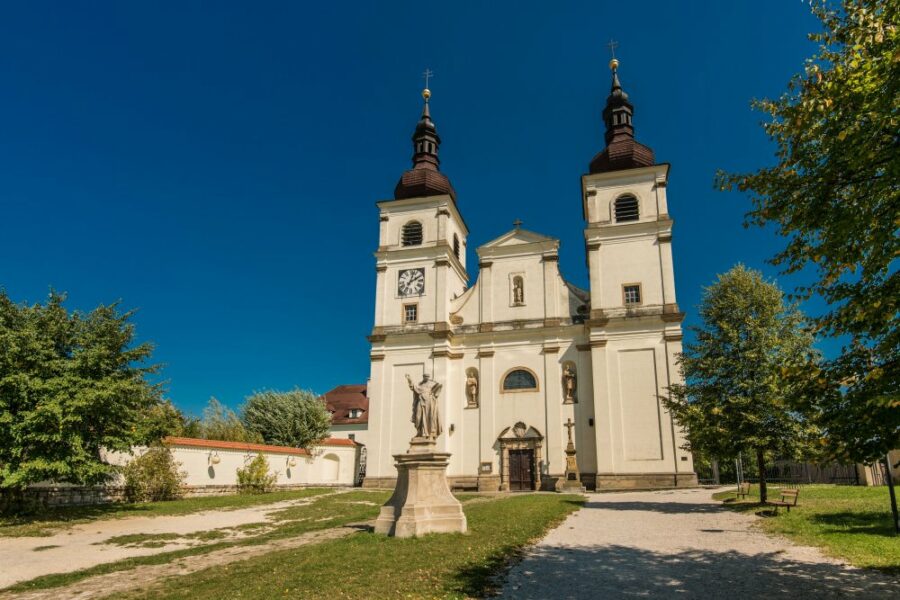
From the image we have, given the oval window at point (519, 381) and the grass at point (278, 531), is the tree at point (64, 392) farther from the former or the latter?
the oval window at point (519, 381)

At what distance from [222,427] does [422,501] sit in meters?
28.5

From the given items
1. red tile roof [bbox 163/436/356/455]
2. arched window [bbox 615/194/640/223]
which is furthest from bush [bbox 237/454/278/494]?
arched window [bbox 615/194/640/223]

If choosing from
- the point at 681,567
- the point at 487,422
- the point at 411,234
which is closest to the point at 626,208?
the point at 411,234

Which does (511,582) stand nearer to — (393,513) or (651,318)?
(393,513)

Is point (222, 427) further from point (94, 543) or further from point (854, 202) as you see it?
point (854, 202)

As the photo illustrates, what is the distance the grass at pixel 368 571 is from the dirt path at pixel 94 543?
8.97 ft

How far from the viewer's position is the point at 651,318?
29516mm

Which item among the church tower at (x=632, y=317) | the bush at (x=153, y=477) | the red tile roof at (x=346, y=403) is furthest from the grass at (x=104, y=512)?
the red tile roof at (x=346, y=403)

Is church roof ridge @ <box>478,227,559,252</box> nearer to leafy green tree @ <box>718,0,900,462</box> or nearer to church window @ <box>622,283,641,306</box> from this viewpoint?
church window @ <box>622,283,641,306</box>

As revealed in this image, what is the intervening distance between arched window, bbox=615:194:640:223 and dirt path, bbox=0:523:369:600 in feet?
85.1

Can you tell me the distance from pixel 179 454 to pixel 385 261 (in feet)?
54.5

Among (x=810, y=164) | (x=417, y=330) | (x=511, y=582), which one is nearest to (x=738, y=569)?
(x=511, y=582)

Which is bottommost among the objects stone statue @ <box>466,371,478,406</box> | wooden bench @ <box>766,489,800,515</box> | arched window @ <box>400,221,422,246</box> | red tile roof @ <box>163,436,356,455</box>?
wooden bench @ <box>766,489,800,515</box>

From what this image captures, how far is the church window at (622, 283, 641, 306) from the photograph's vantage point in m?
30.6
